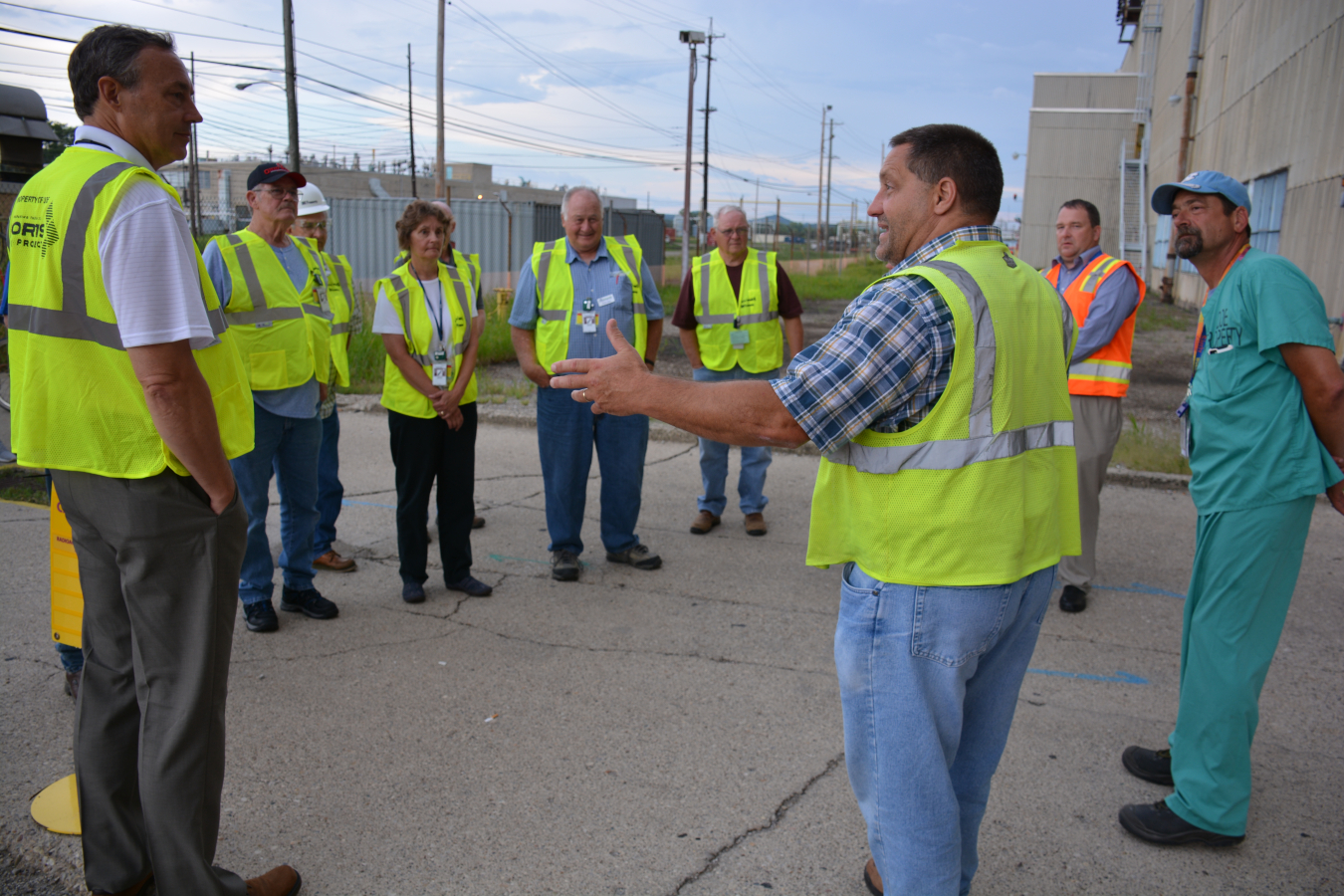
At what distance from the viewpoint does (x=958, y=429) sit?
6.39ft

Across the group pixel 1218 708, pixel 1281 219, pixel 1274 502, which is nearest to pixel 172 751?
pixel 1218 708

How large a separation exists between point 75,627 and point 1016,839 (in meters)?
3.25

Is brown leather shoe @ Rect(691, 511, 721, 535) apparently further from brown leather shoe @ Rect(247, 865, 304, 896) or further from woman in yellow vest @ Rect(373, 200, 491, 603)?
brown leather shoe @ Rect(247, 865, 304, 896)

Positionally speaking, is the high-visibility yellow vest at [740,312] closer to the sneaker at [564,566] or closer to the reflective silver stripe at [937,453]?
the sneaker at [564,566]

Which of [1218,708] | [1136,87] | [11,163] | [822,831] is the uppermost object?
[1136,87]

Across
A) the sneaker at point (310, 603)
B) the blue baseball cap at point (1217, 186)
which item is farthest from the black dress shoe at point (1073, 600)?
the sneaker at point (310, 603)

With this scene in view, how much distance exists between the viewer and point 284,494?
15.4 feet

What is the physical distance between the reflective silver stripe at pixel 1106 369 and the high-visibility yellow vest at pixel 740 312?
6.50 feet

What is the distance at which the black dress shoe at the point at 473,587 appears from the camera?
16.4ft

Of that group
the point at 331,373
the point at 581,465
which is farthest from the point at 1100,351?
the point at 331,373

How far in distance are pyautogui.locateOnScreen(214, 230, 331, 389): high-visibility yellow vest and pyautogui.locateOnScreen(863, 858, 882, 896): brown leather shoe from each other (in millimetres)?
3378

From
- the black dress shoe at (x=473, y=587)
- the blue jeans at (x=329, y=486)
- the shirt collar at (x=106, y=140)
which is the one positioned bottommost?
→ the black dress shoe at (x=473, y=587)

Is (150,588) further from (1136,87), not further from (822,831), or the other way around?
(1136,87)

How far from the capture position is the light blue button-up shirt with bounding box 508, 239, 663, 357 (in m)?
5.25
